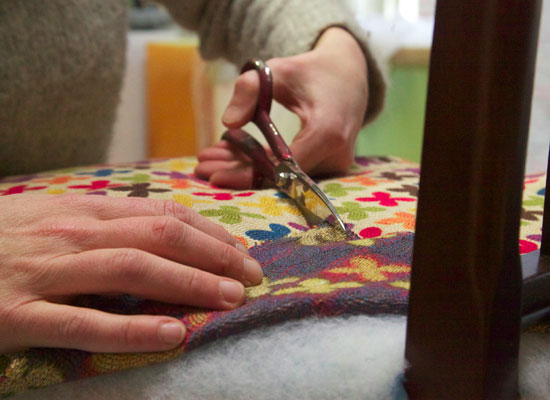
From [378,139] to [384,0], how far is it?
318 mm

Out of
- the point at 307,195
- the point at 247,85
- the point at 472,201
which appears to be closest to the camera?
the point at 472,201

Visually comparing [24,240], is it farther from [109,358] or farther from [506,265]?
[506,265]

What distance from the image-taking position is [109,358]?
24 cm

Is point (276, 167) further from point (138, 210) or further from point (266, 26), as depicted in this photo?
point (266, 26)

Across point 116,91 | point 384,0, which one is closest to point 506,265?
point 116,91

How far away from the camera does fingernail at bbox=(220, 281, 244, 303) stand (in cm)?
25

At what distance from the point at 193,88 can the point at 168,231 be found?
4.31 ft

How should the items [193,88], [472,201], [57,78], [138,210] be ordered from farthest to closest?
[193,88] < [57,78] < [138,210] < [472,201]

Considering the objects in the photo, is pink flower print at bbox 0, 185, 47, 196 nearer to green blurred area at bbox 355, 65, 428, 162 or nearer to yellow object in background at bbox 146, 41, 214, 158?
green blurred area at bbox 355, 65, 428, 162

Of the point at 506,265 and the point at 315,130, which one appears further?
the point at 315,130

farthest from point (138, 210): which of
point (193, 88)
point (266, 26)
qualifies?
point (193, 88)

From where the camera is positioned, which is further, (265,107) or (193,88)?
(193,88)

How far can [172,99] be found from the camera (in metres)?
1.55

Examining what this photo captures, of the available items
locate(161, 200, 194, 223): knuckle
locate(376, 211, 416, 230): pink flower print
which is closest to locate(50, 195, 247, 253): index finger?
locate(161, 200, 194, 223): knuckle
